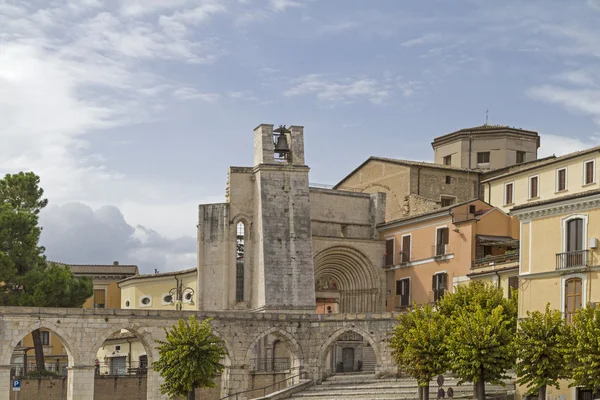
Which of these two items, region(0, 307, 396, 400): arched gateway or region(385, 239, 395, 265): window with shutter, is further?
region(385, 239, 395, 265): window with shutter

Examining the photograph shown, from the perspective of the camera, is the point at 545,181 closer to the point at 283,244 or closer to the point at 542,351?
the point at 283,244

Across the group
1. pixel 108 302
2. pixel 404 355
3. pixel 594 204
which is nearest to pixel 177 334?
pixel 404 355

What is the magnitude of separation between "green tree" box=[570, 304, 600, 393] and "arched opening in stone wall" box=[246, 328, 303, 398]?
19427 millimetres

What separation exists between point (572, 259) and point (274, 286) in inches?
854

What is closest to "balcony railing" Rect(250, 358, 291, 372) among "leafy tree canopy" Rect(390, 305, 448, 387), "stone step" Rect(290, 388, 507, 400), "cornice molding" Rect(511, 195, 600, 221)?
"stone step" Rect(290, 388, 507, 400)

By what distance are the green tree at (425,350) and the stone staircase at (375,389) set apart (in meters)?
2.00

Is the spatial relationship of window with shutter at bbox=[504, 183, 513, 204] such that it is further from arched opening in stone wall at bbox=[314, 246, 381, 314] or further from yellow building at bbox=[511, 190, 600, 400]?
yellow building at bbox=[511, 190, 600, 400]

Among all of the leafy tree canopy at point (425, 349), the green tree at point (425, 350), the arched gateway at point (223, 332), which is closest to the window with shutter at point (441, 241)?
the arched gateway at point (223, 332)

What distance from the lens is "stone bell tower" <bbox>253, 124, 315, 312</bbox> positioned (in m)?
63.8

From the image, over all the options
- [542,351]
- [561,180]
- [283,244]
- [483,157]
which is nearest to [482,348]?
[542,351]

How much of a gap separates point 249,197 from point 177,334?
48.8ft

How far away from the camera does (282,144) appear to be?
2655 inches

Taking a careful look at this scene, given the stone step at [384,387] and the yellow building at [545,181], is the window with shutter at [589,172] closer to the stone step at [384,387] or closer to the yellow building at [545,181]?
the yellow building at [545,181]

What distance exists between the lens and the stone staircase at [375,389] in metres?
50.6
